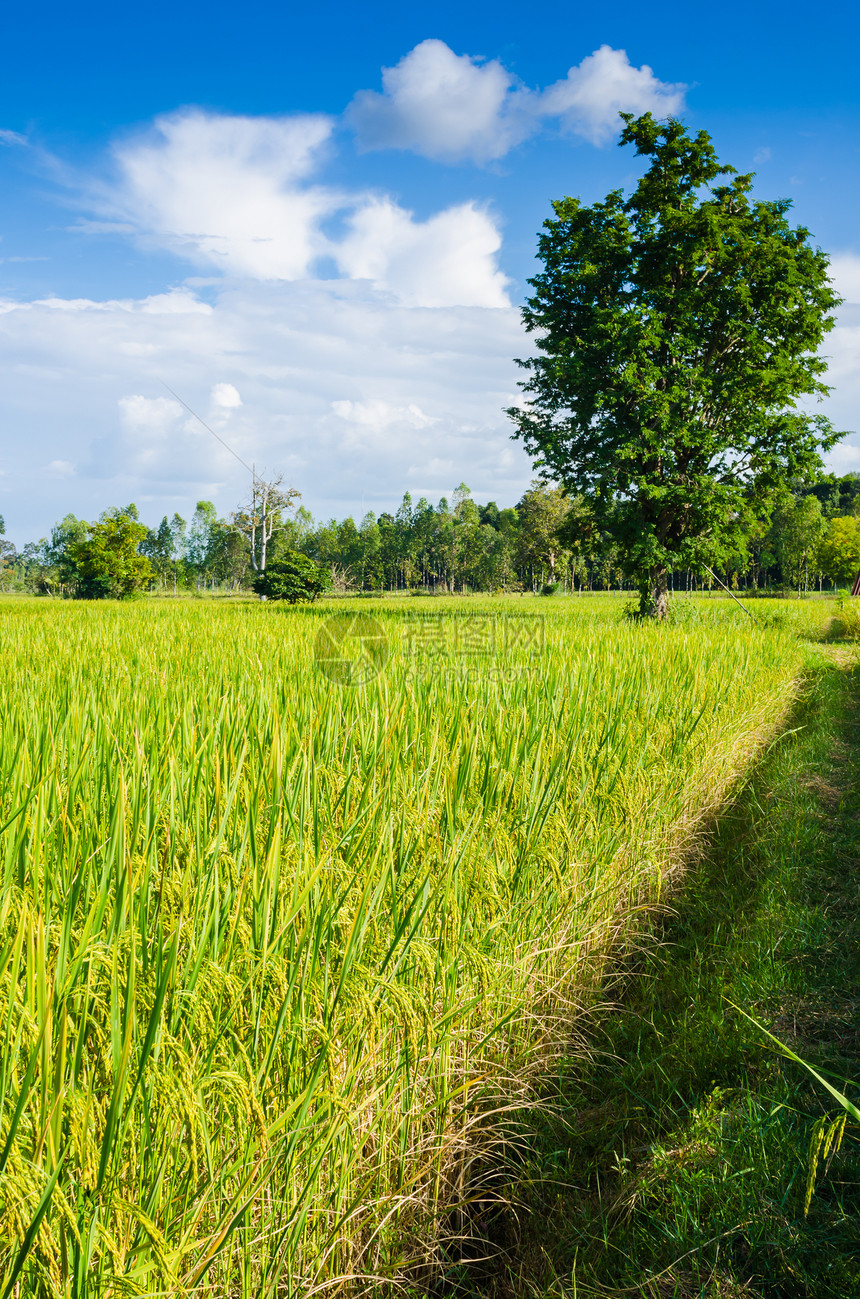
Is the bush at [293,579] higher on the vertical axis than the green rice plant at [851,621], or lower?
higher

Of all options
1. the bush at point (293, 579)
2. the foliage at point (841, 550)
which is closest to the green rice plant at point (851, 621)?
the bush at point (293, 579)

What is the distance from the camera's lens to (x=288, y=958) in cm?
145

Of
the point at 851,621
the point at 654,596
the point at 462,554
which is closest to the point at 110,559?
the point at 654,596

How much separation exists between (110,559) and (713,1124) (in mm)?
32239

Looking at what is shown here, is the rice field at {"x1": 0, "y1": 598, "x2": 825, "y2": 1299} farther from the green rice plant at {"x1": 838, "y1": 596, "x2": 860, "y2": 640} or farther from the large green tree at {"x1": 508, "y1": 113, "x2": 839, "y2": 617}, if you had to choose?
the green rice plant at {"x1": 838, "y1": 596, "x2": 860, "y2": 640}

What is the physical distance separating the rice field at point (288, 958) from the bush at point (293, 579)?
17280 millimetres

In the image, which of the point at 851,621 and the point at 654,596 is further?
the point at 851,621

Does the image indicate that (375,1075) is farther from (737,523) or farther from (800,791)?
(737,523)

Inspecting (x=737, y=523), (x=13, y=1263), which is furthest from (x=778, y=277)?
(x=13, y=1263)

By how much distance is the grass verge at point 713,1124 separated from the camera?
4.65ft

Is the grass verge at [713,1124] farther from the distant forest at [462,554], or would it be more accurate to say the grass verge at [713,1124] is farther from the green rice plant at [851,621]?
the distant forest at [462,554]

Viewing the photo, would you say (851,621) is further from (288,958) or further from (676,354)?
(288,958)

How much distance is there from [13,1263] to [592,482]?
14137mm

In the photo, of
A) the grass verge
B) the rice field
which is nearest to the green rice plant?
the grass verge
